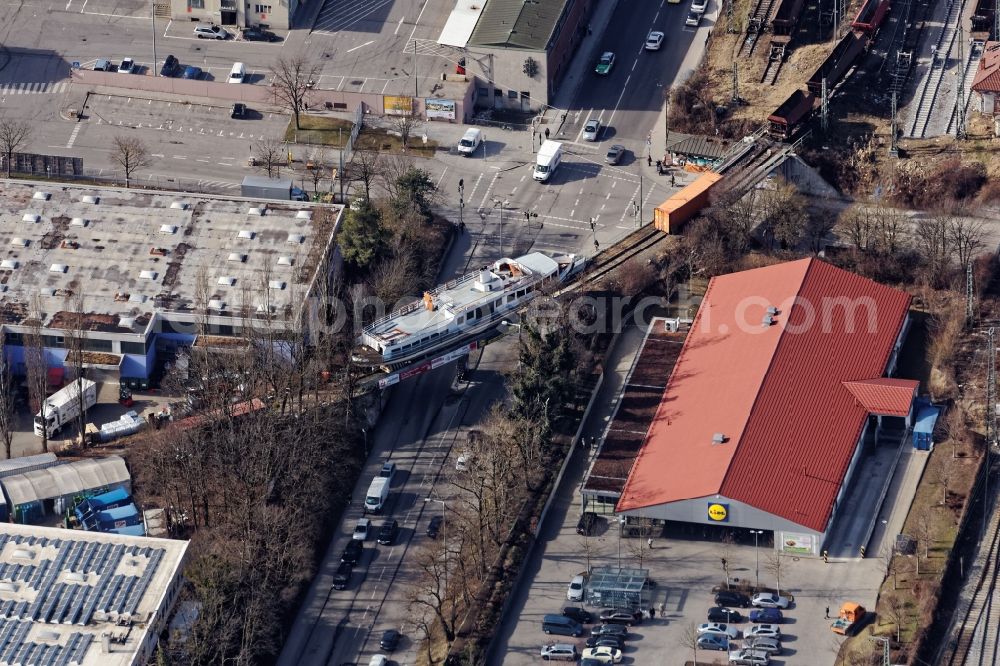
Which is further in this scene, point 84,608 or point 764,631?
point 764,631

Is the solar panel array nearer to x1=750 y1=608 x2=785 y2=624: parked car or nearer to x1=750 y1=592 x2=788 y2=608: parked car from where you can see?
x1=750 y1=608 x2=785 y2=624: parked car

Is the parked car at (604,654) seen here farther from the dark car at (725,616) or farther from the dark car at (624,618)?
the dark car at (725,616)

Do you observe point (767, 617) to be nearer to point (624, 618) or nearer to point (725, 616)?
point (725, 616)

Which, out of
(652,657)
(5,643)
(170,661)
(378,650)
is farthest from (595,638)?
(5,643)

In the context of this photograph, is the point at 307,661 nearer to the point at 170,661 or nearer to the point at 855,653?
the point at 170,661

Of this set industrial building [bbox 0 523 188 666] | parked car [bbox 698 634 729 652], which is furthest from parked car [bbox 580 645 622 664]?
industrial building [bbox 0 523 188 666]

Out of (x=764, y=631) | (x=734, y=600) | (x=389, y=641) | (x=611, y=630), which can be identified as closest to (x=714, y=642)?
(x=764, y=631)
